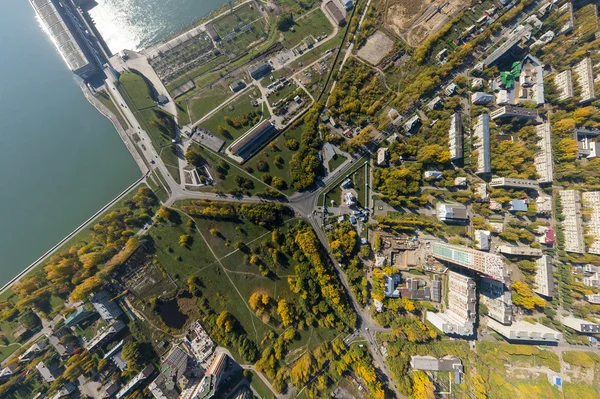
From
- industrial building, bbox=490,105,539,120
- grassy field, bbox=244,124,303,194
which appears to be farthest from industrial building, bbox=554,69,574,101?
grassy field, bbox=244,124,303,194

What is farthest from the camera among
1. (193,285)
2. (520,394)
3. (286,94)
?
(286,94)

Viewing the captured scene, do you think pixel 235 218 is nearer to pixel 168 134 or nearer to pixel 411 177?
pixel 168 134

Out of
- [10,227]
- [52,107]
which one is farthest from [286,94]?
[10,227]

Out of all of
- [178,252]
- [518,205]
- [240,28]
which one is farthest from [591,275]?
[240,28]

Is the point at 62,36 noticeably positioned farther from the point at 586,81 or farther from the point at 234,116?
the point at 586,81

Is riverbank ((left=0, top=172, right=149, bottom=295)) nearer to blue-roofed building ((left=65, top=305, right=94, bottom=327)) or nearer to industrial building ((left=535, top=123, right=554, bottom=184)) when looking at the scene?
blue-roofed building ((left=65, top=305, right=94, bottom=327))

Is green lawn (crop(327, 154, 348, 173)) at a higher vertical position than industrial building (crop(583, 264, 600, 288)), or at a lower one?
higher

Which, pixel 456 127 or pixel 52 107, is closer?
pixel 456 127
